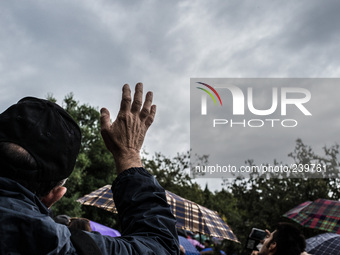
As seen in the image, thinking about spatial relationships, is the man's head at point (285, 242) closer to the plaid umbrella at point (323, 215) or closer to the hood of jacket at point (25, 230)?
the plaid umbrella at point (323, 215)

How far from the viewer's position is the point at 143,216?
48.2 inches

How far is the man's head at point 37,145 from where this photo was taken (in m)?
1.04

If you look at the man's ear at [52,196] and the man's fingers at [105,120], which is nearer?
the man's ear at [52,196]

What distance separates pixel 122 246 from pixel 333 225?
6.75m

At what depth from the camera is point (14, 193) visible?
0.98 m

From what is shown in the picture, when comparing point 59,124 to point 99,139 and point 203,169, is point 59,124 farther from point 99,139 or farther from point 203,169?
point 203,169

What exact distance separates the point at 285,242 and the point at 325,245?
2876 millimetres

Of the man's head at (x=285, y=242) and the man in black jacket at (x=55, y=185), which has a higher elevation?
the man in black jacket at (x=55, y=185)

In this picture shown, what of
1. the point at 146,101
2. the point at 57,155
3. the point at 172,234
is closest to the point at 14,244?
the point at 57,155

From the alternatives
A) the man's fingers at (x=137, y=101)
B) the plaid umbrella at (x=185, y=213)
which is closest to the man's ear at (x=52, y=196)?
the man's fingers at (x=137, y=101)

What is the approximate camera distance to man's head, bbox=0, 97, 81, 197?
1.04 meters

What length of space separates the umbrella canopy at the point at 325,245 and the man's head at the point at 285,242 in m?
2.53

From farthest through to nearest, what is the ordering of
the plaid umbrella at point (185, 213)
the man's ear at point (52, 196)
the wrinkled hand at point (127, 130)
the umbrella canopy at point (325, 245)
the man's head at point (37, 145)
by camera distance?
the umbrella canopy at point (325, 245) < the plaid umbrella at point (185, 213) < the wrinkled hand at point (127, 130) < the man's ear at point (52, 196) < the man's head at point (37, 145)

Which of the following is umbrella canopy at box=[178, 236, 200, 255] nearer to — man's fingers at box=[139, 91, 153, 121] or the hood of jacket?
man's fingers at box=[139, 91, 153, 121]
